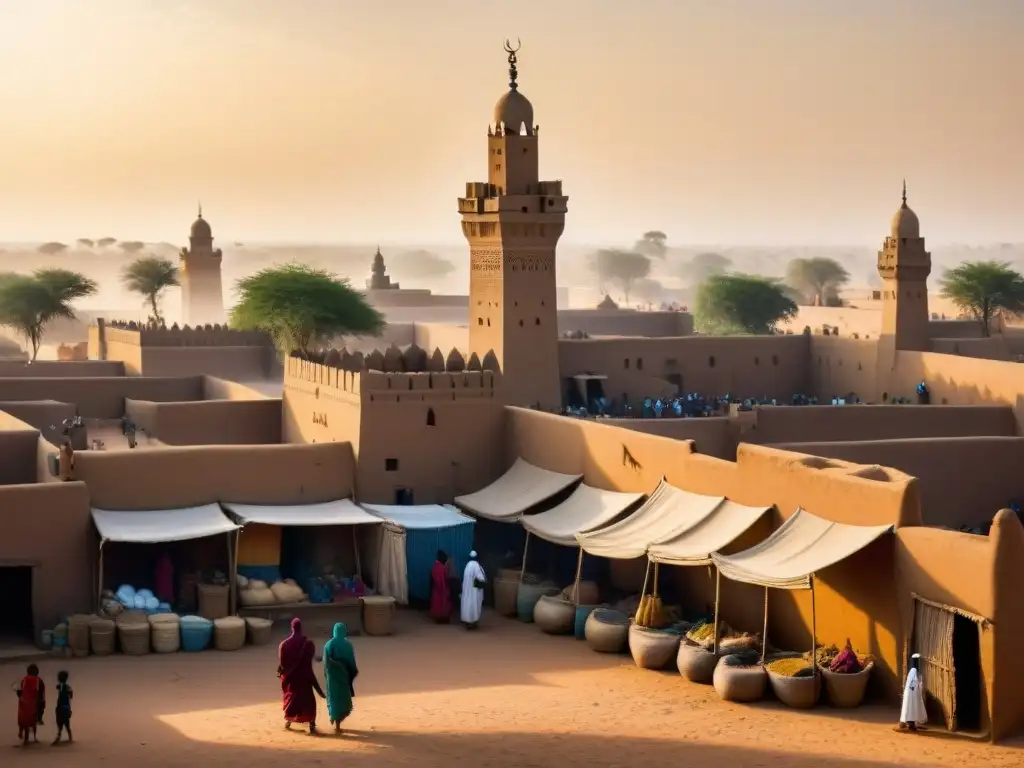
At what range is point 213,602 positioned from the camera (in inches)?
914

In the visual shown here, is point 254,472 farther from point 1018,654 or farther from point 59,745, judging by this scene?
point 1018,654

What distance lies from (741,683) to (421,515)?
25.9ft

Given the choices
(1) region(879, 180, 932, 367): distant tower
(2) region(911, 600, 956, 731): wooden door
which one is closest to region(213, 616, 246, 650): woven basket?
(2) region(911, 600, 956, 731): wooden door

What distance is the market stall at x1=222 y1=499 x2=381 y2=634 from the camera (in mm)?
23484

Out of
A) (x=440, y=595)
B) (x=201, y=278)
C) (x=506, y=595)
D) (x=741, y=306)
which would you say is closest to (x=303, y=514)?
(x=440, y=595)

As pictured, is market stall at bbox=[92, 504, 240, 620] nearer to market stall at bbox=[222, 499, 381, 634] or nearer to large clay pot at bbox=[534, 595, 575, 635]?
market stall at bbox=[222, 499, 381, 634]

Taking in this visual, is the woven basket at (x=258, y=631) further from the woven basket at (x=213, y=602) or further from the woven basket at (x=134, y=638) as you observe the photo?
the woven basket at (x=134, y=638)

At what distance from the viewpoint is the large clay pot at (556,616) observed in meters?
22.9

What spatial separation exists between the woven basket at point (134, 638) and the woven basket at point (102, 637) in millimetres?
102

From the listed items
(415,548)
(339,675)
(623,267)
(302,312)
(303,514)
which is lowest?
(339,675)

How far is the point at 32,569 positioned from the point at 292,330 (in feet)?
92.8

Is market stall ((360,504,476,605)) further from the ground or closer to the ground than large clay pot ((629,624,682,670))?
further from the ground

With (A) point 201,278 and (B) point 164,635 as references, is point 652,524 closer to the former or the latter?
(B) point 164,635

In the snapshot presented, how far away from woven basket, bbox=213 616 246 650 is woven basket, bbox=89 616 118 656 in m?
1.16
